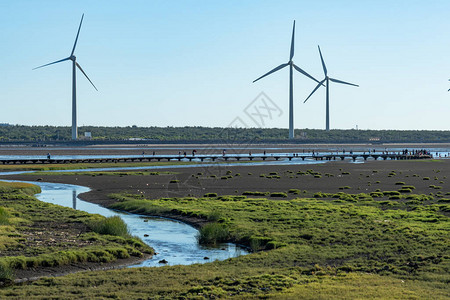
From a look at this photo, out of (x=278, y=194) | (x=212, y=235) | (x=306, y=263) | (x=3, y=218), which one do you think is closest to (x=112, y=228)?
(x=212, y=235)

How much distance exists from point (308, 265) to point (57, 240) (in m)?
13.2

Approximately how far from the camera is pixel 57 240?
3244 centimetres

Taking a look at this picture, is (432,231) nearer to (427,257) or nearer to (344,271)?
(427,257)

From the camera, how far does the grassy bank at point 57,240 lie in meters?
27.3

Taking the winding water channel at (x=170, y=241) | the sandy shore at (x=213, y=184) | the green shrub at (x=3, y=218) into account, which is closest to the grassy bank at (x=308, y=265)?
the winding water channel at (x=170, y=241)

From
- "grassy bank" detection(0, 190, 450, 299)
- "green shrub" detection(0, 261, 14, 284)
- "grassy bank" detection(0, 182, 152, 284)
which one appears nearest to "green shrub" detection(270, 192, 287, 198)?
"grassy bank" detection(0, 190, 450, 299)

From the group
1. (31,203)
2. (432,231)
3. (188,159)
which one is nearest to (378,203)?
(432,231)

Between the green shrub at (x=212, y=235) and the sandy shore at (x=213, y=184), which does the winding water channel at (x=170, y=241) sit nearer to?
the green shrub at (x=212, y=235)

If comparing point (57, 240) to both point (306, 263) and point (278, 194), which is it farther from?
point (278, 194)

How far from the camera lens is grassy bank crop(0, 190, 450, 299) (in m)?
22.3

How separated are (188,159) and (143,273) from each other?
402 ft

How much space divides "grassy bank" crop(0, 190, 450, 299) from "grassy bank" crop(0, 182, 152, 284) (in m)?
2.79

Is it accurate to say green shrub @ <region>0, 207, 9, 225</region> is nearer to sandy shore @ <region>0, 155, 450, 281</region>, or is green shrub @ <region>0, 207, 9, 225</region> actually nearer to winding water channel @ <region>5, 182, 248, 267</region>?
winding water channel @ <region>5, 182, 248, 267</region>

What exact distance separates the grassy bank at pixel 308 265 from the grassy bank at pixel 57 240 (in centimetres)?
279
